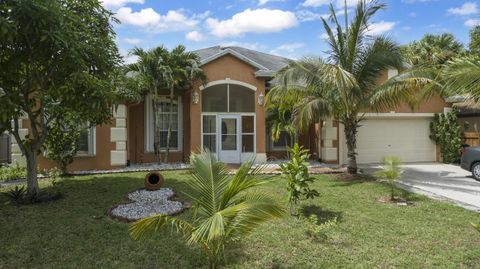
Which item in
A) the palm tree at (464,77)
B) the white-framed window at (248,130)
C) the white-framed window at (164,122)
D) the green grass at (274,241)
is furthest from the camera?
the white-framed window at (164,122)

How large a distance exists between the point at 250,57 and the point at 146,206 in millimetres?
13114

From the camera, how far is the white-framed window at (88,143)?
1364 cm

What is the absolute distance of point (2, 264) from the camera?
5.07 meters

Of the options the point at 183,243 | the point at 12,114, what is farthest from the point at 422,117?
the point at 12,114

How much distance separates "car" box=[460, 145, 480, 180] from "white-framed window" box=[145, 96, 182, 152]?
11.8m

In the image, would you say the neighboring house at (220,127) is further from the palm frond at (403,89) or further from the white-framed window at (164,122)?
the palm frond at (403,89)

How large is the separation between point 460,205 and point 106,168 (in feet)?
39.7

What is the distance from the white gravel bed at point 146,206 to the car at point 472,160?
10579mm

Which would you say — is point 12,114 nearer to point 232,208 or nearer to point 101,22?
point 101,22

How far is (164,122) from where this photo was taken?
1609cm

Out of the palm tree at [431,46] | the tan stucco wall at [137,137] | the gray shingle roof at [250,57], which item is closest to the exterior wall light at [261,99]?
the gray shingle roof at [250,57]

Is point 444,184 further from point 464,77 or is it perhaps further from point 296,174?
point 296,174

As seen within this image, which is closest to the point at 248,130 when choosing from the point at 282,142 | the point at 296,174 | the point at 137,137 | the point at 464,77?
the point at 282,142

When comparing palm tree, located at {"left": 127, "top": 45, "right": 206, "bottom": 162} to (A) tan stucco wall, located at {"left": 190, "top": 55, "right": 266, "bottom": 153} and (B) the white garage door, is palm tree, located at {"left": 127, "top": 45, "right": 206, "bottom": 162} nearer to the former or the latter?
(A) tan stucco wall, located at {"left": 190, "top": 55, "right": 266, "bottom": 153}
